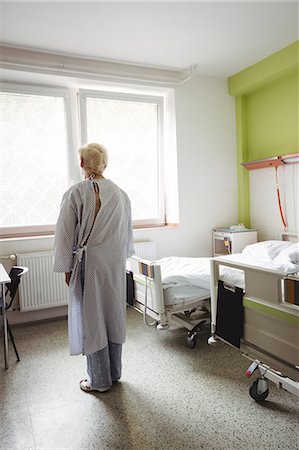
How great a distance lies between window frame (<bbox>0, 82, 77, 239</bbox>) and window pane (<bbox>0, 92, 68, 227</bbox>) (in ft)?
0.11

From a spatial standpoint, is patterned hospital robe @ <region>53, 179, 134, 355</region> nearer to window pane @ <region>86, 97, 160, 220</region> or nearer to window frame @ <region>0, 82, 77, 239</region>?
window frame @ <region>0, 82, 77, 239</region>

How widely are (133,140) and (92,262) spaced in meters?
2.18

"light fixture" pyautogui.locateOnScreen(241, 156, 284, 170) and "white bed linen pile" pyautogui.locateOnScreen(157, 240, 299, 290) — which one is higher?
"light fixture" pyautogui.locateOnScreen(241, 156, 284, 170)

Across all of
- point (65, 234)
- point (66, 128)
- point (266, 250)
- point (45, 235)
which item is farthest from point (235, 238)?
point (65, 234)

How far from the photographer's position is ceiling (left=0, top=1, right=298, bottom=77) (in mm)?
2465

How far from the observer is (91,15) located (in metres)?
2.53

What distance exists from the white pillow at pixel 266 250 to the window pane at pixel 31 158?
6.49ft

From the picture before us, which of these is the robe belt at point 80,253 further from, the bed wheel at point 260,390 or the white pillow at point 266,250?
the white pillow at point 266,250

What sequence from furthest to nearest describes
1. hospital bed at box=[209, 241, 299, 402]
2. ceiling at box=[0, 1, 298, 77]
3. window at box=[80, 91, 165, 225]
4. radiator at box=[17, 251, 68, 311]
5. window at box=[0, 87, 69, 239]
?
1. window at box=[80, 91, 165, 225]
2. window at box=[0, 87, 69, 239]
3. radiator at box=[17, 251, 68, 311]
4. ceiling at box=[0, 1, 298, 77]
5. hospital bed at box=[209, 241, 299, 402]

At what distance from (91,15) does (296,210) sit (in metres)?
2.62

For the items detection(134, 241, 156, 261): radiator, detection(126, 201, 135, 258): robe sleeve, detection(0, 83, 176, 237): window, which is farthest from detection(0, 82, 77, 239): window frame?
detection(126, 201, 135, 258): robe sleeve

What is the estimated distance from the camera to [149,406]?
6.00ft

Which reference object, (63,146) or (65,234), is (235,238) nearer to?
(63,146)

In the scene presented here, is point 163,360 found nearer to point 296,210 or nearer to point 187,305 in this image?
point 187,305
